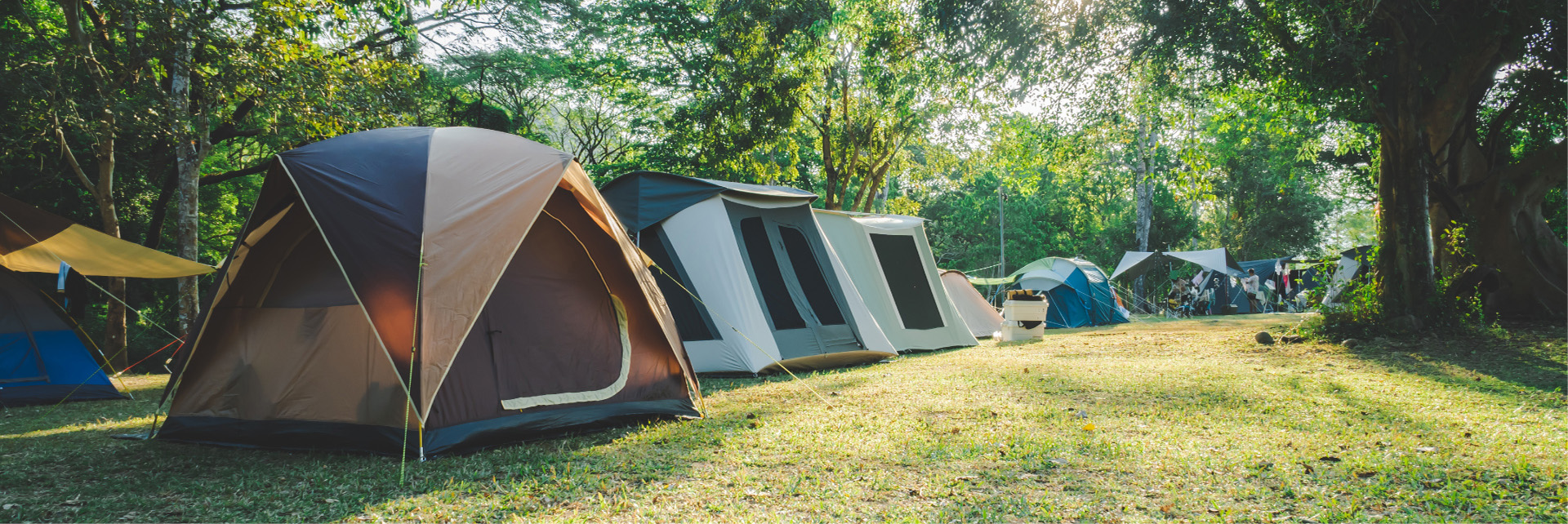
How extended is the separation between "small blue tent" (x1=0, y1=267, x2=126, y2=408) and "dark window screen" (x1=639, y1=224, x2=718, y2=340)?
438 centimetres

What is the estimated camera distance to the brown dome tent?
12.3 feet

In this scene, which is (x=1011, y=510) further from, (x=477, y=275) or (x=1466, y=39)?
(x=1466, y=39)

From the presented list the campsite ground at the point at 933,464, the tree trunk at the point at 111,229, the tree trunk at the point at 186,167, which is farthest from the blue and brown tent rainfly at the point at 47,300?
the tree trunk at the point at 111,229

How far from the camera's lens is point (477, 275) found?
3881 millimetres

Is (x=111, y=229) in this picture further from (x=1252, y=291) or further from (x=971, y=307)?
(x=1252, y=291)

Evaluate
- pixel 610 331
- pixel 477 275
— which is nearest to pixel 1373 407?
pixel 610 331

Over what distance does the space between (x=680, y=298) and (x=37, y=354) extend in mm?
5089

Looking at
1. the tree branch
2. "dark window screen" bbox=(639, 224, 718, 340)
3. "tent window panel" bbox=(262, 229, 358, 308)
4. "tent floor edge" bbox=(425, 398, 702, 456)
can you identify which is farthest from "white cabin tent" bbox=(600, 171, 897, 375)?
the tree branch

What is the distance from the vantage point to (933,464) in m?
3.51

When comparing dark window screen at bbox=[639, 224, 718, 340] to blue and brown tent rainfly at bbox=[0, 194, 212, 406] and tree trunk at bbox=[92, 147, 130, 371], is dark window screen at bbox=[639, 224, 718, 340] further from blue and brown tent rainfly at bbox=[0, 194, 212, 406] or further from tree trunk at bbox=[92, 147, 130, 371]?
tree trunk at bbox=[92, 147, 130, 371]

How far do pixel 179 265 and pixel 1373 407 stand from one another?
8902 millimetres

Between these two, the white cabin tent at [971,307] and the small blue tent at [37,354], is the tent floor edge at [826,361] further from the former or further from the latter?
the small blue tent at [37,354]

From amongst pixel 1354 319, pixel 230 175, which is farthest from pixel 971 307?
pixel 230 175

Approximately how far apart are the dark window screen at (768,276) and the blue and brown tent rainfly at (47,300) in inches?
182
